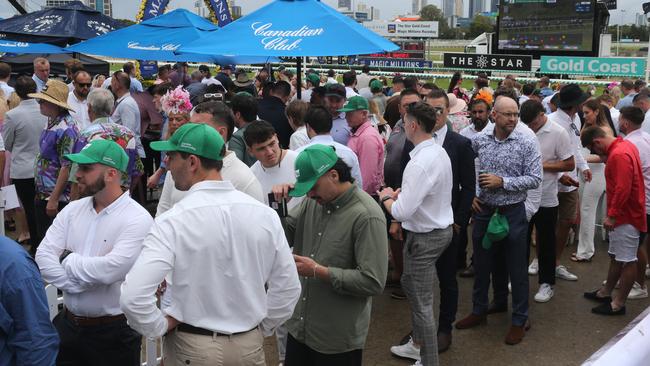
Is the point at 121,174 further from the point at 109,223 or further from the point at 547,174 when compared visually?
the point at 547,174

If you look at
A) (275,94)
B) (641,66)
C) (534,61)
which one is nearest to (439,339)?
(275,94)

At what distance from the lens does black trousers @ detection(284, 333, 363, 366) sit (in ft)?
11.4

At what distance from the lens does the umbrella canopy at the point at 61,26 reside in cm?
1169

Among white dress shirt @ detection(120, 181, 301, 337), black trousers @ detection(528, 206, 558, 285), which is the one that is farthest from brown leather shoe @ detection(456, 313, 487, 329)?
white dress shirt @ detection(120, 181, 301, 337)

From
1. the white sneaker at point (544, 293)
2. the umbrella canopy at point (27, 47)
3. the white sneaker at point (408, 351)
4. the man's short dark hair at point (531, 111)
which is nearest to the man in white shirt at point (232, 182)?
the white sneaker at point (408, 351)

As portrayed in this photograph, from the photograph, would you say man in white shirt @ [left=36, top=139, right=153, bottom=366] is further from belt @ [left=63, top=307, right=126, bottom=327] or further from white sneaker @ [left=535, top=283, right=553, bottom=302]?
white sneaker @ [left=535, top=283, right=553, bottom=302]

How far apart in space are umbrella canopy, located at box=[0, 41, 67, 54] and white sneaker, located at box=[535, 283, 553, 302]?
34.7 feet

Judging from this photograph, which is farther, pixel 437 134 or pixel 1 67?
pixel 1 67

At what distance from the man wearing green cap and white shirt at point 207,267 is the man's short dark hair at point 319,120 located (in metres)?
2.41

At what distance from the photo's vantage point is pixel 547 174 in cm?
618

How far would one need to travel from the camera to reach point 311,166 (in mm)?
3309

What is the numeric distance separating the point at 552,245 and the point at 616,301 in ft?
2.50

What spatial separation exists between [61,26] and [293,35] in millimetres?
6933

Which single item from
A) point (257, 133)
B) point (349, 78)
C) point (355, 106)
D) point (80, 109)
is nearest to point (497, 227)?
point (355, 106)
